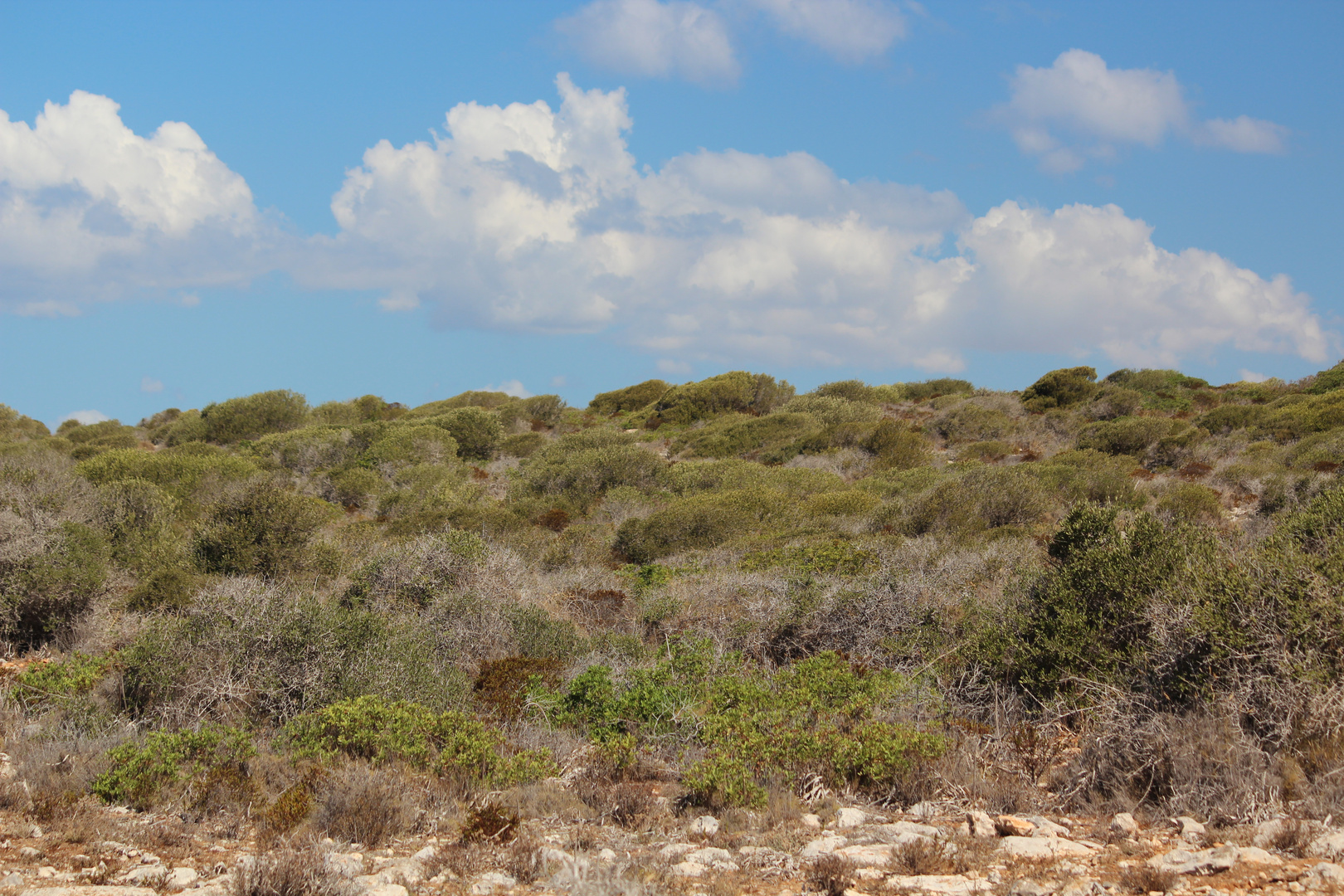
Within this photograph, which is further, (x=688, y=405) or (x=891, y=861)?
(x=688, y=405)

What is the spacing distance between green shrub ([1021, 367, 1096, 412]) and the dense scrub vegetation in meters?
18.2

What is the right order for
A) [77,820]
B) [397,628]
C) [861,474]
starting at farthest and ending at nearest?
1. [861,474]
2. [397,628]
3. [77,820]

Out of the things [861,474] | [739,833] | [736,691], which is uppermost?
[861,474]

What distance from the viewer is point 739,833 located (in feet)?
15.7

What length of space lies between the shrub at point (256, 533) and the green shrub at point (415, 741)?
5707 millimetres

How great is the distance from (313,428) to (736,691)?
2739cm

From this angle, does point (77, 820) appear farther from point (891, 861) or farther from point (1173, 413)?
point (1173, 413)

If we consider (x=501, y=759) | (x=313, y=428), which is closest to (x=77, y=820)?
(x=501, y=759)

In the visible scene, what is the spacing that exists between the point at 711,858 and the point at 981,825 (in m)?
1.50

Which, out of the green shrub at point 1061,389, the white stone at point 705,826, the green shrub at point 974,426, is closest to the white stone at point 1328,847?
the white stone at point 705,826

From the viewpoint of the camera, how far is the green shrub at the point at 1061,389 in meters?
36.6

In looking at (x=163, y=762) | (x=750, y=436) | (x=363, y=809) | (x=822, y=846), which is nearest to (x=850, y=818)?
(x=822, y=846)

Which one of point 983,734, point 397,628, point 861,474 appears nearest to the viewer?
point 983,734

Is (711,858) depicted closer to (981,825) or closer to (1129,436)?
(981,825)
